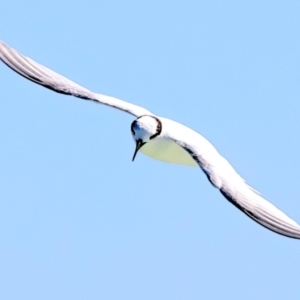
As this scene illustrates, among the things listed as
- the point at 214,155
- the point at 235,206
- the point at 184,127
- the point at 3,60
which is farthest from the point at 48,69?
the point at 235,206

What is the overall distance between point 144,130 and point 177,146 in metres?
0.89

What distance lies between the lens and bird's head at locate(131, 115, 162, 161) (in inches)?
944

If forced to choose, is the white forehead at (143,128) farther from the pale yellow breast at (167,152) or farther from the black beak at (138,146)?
the pale yellow breast at (167,152)

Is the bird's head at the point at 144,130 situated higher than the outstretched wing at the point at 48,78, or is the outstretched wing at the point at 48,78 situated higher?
the outstretched wing at the point at 48,78

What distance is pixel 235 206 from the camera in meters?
20.4

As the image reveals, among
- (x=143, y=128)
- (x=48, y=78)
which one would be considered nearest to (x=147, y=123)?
(x=143, y=128)

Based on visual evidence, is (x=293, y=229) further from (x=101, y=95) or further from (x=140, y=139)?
(x=101, y=95)

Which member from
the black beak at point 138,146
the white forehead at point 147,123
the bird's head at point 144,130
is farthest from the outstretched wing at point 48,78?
the black beak at point 138,146

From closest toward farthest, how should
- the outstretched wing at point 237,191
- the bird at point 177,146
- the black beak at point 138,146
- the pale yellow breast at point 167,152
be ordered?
the outstretched wing at point 237,191, the bird at point 177,146, the black beak at point 138,146, the pale yellow breast at point 167,152

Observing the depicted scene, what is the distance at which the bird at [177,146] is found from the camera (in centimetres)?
2023

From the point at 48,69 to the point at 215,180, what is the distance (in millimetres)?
6295

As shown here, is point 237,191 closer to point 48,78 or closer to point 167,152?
point 167,152

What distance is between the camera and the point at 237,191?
2083cm

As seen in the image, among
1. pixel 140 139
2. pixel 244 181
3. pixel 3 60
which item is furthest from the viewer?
pixel 3 60
